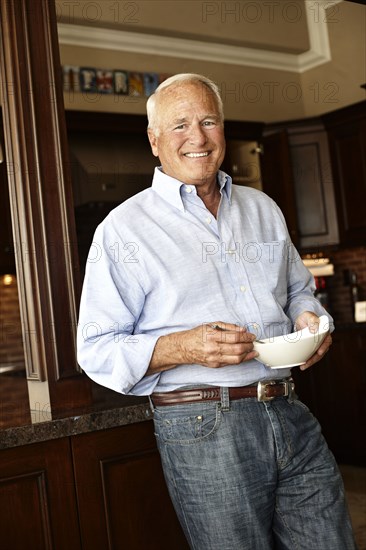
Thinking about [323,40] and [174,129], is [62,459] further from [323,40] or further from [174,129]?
[323,40]

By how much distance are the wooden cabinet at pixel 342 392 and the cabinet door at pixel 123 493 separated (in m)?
3.03

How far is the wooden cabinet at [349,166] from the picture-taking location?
18.7 ft

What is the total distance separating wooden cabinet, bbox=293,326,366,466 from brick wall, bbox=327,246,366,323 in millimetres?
912

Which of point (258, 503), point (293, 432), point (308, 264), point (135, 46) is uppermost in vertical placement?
point (135, 46)

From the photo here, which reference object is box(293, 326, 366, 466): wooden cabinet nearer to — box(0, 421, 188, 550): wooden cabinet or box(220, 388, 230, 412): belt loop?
box(0, 421, 188, 550): wooden cabinet

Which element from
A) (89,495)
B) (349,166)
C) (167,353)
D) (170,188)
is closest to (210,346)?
(167,353)

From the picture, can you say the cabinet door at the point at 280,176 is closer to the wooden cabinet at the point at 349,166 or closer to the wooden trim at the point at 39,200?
the wooden cabinet at the point at 349,166

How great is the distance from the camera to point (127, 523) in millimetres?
2262

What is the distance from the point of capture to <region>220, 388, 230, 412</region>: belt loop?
169 cm

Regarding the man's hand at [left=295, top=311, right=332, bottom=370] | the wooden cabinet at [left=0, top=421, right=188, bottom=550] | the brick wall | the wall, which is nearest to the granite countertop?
the wooden cabinet at [left=0, top=421, right=188, bottom=550]

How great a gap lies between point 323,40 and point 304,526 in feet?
19.1

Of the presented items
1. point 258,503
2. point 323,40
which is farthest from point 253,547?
point 323,40

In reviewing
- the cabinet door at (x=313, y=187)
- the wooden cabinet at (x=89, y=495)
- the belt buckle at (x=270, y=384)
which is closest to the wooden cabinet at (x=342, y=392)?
the cabinet door at (x=313, y=187)

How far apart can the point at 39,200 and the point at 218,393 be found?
3.48ft
